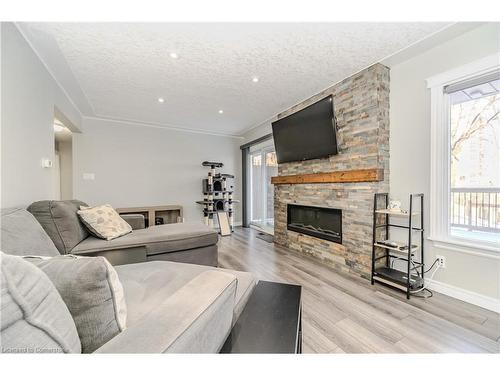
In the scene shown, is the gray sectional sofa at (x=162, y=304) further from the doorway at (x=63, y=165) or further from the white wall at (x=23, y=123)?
the doorway at (x=63, y=165)

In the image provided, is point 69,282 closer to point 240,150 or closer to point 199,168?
point 199,168

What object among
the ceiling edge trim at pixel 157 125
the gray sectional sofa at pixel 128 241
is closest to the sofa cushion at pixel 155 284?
the gray sectional sofa at pixel 128 241

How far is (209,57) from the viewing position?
210 centimetres

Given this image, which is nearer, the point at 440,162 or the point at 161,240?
the point at 440,162

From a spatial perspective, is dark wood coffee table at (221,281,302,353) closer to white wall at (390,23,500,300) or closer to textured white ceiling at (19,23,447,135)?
white wall at (390,23,500,300)

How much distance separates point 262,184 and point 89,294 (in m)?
4.46

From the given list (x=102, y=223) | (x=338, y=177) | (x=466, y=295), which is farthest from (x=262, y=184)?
(x=466, y=295)

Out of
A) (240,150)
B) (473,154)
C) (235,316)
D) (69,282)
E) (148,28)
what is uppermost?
(148,28)

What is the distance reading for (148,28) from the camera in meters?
1.71

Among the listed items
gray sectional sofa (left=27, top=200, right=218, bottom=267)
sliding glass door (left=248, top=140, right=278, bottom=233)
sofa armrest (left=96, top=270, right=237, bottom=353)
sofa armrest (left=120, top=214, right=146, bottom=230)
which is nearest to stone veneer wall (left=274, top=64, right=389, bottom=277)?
gray sectional sofa (left=27, top=200, right=218, bottom=267)

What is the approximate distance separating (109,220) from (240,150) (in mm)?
3808

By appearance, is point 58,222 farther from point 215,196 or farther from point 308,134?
point 215,196

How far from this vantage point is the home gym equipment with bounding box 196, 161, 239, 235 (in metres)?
4.70

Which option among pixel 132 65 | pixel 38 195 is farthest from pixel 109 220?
pixel 132 65
